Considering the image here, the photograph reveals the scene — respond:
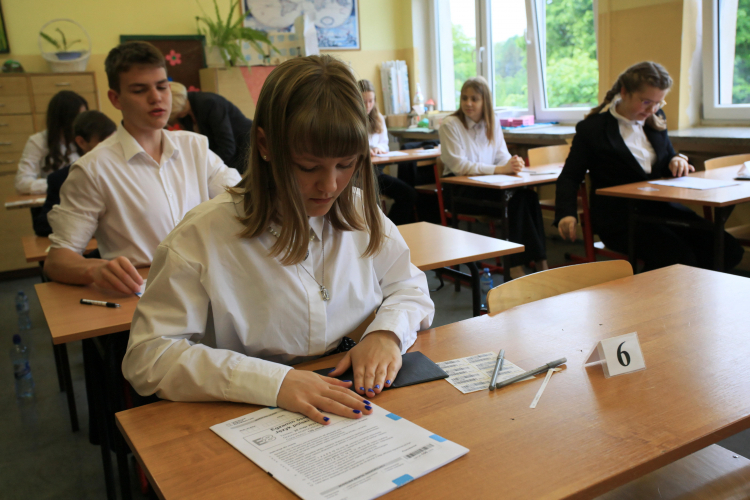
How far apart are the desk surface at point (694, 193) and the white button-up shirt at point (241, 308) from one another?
183cm

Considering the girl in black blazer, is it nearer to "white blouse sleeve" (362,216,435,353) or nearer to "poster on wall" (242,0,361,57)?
"white blouse sleeve" (362,216,435,353)

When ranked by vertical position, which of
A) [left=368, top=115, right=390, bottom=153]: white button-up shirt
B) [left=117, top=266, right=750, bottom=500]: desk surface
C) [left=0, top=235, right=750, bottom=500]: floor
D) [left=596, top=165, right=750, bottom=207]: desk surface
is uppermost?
[left=368, top=115, right=390, bottom=153]: white button-up shirt

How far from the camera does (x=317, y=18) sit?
641 cm

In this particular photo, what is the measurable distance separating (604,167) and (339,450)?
2886mm

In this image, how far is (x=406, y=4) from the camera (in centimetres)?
682

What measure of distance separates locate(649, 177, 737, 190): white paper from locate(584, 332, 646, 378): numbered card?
2132 mm

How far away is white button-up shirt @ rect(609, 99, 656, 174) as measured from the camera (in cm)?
326

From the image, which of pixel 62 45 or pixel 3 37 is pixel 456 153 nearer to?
pixel 62 45

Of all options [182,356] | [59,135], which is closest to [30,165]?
[59,135]

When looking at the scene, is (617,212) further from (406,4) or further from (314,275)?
(406,4)

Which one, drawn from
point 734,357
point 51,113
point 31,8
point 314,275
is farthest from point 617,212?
point 31,8

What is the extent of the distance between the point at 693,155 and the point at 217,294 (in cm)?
388

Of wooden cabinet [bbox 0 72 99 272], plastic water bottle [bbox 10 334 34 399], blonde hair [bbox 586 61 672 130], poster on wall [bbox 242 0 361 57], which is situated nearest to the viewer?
plastic water bottle [bbox 10 334 34 399]

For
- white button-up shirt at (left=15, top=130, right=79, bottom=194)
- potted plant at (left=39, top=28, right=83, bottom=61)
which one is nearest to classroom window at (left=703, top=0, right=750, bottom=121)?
white button-up shirt at (left=15, top=130, right=79, bottom=194)
